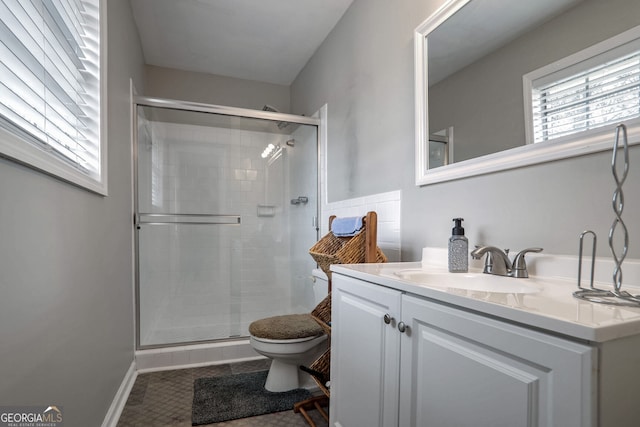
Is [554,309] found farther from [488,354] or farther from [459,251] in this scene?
[459,251]

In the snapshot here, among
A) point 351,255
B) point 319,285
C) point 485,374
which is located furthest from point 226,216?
point 485,374

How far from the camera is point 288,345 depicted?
1.83 m

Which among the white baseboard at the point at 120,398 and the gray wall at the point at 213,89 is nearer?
the white baseboard at the point at 120,398

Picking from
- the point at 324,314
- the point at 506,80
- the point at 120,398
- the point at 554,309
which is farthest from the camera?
the point at 120,398

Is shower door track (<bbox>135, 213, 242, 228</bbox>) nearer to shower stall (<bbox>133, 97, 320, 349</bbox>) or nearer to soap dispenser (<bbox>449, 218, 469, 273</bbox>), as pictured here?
shower stall (<bbox>133, 97, 320, 349</bbox>)

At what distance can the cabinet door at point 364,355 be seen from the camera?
0.94 m

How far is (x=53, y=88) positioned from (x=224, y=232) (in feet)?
6.34

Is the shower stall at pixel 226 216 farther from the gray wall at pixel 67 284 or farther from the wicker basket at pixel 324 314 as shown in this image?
the wicker basket at pixel 324 314

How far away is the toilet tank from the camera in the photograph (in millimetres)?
2312

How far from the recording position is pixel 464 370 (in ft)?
2.28

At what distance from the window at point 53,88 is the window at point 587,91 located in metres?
1.36

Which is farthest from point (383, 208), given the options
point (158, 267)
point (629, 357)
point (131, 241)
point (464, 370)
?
point (158, 267)

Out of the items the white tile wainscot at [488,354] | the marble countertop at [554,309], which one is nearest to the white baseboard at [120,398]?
the white tile wainscot at [488,354]

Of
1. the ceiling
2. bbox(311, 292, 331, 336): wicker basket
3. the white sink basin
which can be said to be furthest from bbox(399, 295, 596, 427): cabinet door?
the ceiling
